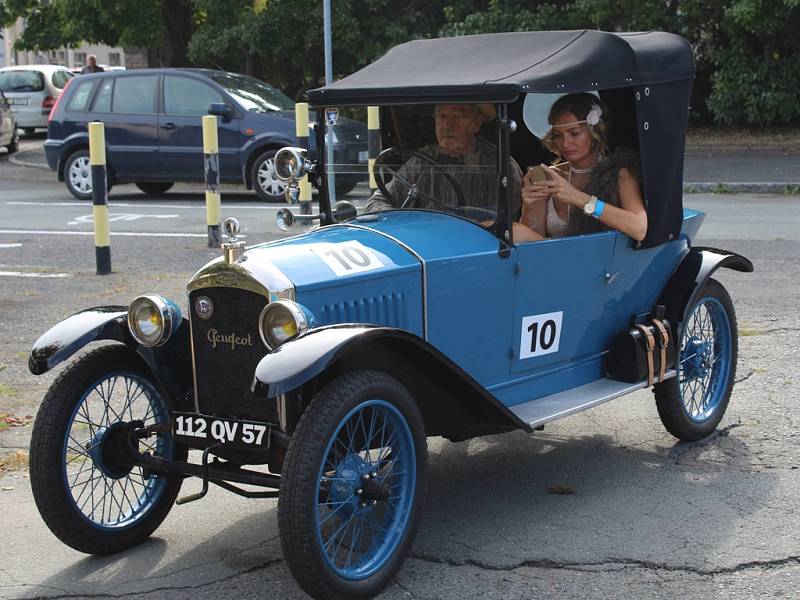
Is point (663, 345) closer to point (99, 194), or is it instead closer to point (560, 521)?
point (560, 521)

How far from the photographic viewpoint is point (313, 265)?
4.02 m

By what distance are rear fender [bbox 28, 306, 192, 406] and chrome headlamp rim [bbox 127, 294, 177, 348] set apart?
0.05 meters

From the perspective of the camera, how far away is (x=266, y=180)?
1471 cm

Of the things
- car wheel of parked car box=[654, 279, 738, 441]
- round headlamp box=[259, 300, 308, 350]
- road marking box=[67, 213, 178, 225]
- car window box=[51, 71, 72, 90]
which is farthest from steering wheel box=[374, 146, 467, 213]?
car window box=[51, 71, 72, 90]

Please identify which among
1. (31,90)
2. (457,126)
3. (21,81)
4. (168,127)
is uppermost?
(21,81)

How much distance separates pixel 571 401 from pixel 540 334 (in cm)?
32

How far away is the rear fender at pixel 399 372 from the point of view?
11.6 ft

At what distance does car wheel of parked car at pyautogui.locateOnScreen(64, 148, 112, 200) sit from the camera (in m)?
15.4

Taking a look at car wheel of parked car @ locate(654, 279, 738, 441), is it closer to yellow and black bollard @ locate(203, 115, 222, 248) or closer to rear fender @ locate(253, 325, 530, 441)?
rear fender @ locate(253, 325, 530, 441)

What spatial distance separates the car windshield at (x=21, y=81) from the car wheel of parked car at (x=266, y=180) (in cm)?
Result: 1381

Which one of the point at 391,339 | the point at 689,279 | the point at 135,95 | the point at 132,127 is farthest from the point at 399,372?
the point at 135,95

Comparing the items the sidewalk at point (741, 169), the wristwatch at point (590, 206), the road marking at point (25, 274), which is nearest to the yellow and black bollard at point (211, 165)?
the road marking at point (25, 274)

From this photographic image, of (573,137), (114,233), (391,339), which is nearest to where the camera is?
(391,339)

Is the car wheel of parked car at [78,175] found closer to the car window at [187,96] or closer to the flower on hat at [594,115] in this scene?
the car window at [187,96]
